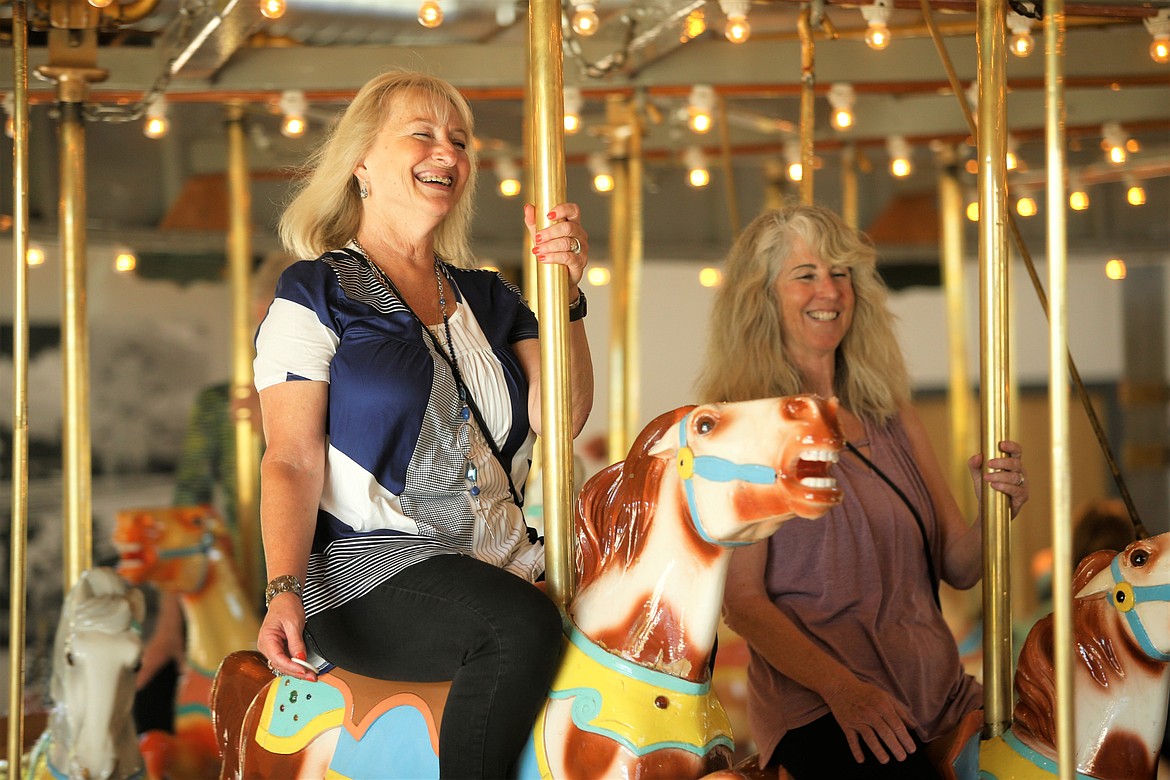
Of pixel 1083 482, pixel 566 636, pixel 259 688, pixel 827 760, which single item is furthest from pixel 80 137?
pixel 1083 482

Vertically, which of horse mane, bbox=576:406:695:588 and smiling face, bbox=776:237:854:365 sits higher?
smiling face, bbox=776:237:854:365

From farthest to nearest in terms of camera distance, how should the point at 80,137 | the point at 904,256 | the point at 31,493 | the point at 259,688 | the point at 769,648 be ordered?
the point at 904,256 → the point at 31,493 → the point at 80,137 → the point at 769,648 → the point at 259,688

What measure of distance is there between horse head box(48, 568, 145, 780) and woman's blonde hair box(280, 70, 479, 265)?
1.64m

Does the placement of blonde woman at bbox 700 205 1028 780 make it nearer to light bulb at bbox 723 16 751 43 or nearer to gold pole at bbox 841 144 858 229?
light bulb at bbox 723 16 751 43

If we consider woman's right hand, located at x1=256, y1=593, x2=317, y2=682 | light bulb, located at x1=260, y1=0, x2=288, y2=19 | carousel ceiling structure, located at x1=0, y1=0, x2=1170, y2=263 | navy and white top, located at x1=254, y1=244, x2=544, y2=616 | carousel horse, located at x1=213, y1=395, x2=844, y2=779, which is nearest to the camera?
carousel horse, located at x1=213, y1=395, x2=844, y2=779

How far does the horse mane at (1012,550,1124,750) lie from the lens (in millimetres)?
2541

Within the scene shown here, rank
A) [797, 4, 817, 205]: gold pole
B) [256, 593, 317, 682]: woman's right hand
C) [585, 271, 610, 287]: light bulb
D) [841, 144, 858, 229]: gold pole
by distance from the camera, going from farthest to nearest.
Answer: [585, 271, 610, 287]: light bulb, [841, 144, 858, 229]: gold pole, [797, 4, 817, 205]: gold pole, [256, 593, 317, 682]: woman's right hand

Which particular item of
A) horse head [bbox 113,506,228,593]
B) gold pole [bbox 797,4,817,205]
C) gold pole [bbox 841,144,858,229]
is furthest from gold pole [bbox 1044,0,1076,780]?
gold pole [bbox 841,144,858,229]

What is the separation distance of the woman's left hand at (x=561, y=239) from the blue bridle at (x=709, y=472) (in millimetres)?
404

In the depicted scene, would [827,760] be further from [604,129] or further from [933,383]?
[933,383]

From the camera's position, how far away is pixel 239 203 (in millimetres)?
6188

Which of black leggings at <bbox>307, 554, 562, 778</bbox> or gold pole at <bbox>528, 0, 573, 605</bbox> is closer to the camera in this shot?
black leggings at <bbox>307, 554, 562, 778</bbox>

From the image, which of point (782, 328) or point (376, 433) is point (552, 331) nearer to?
point (376, 433)

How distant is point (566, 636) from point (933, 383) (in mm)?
7054
